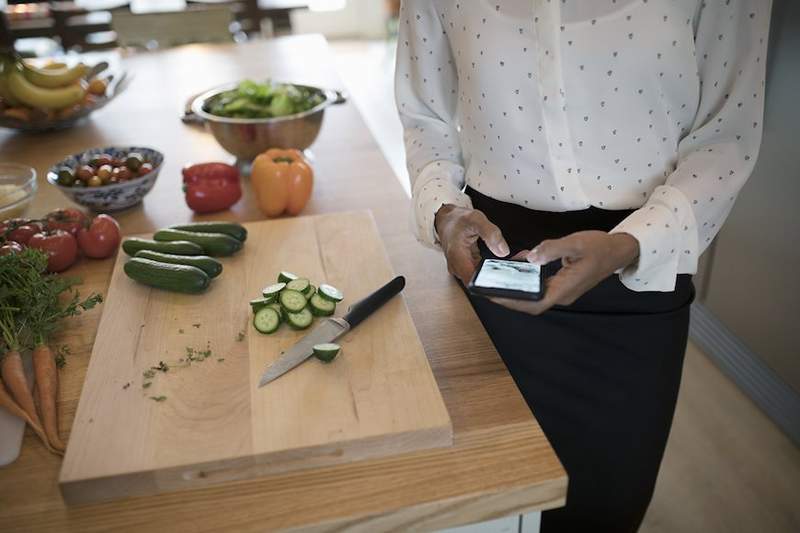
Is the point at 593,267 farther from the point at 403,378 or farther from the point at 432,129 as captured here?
the point at 432,129

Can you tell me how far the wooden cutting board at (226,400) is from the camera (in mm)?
808

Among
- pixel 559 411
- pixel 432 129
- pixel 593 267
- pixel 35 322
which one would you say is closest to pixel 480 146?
pixel 432 129

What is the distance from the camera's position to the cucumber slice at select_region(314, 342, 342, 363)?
3.03ft

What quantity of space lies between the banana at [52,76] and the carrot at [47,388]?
3.92ft

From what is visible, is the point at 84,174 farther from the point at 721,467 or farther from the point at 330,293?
the point at 721,467

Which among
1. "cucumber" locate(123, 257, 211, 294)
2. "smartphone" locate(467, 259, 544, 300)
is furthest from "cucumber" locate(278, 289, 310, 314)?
"smartphone" locate(467, 259, 544, 300)

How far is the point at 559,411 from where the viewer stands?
120 centimetres

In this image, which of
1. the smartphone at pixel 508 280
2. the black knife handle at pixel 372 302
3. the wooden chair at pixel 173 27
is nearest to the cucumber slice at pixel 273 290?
the black knife handle at pixel 372 302

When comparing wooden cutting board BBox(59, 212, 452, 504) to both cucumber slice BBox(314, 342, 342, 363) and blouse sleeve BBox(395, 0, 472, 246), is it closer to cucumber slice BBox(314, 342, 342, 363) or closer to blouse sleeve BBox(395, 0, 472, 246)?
cucumber slice BBox(314, 342, 342, 363)

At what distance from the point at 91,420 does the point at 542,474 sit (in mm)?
546

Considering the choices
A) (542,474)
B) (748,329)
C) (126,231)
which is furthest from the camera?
(748,329)

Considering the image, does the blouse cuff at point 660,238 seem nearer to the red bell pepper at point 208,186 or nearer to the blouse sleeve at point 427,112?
the blouse sleeve at point 427,112

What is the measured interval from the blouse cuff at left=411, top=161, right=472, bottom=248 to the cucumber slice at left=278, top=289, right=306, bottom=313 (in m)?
0.23

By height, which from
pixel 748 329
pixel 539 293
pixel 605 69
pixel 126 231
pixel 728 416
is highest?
pixel 605 69
